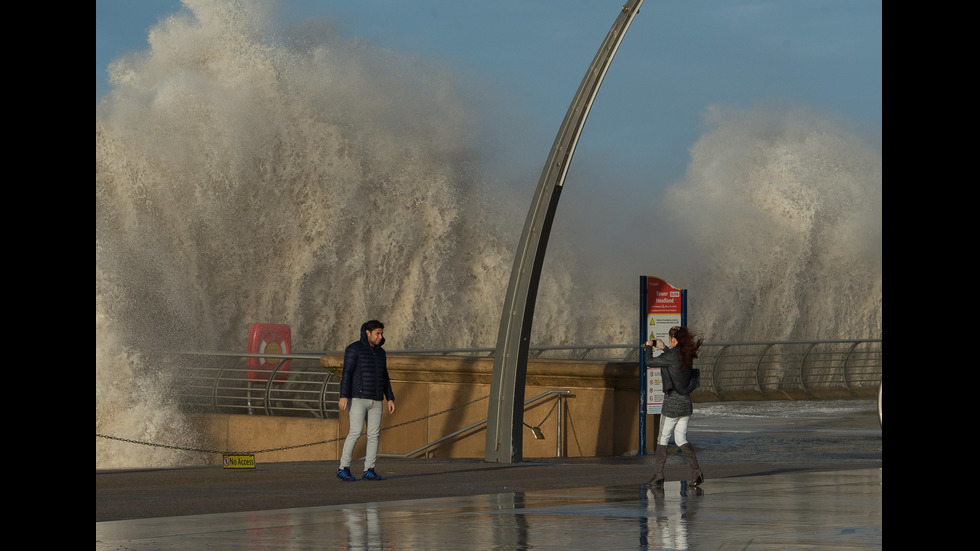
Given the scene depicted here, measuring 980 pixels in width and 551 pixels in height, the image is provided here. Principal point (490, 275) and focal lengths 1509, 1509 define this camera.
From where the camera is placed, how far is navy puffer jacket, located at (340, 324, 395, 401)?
45.4 feet

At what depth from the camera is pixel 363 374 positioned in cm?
1388

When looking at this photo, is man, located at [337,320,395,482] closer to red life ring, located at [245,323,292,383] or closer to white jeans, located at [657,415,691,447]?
white jeans, located at [657,415,691,447]

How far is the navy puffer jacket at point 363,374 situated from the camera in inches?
→ 545

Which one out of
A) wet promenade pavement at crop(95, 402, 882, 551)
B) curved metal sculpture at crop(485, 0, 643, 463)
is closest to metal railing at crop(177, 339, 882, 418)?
curved metal sculpture at crop(485, 0, 643, 463)

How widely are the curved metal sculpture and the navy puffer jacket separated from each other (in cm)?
186

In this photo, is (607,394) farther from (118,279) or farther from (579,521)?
(118,279)

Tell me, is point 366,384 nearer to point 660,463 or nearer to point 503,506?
point 660,463

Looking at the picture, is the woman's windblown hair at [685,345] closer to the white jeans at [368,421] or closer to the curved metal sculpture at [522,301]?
the curved metal sculpture at [522,301]

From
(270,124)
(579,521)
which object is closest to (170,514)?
(579,521)

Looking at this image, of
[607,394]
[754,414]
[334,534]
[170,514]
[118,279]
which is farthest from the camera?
[118,279]
